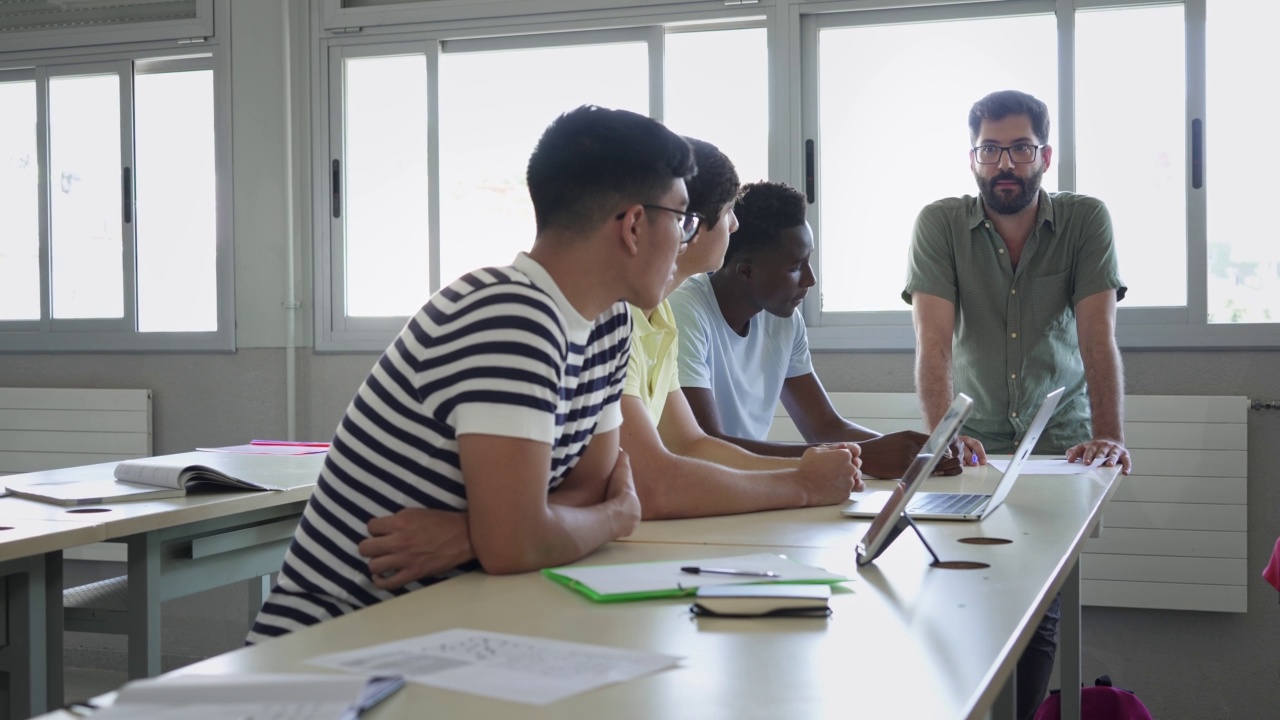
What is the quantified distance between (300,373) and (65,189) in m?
1.26

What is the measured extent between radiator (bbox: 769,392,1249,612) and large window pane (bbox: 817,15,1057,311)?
86 cm

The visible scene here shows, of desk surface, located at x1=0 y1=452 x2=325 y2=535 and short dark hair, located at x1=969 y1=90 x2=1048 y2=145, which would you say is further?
short dark hair, located at x1=969 y1=90 x2=1048 y2=145

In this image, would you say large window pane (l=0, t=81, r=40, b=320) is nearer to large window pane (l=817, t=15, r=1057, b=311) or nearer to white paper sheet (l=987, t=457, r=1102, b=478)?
large window pane (l=817, t=15, r=1057, b=311)

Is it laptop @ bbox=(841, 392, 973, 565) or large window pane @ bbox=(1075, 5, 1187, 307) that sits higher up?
large window pane @ bbox=(1075, 5, 1187, 307)

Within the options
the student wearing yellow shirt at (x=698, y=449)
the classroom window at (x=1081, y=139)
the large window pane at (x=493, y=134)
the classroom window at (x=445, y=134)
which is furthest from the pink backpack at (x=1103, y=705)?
the large window pane at (x=493, y=134)

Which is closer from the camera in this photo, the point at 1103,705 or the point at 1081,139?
the point at 1103,705

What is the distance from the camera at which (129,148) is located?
14.7 feet

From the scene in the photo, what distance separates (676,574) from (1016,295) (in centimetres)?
176

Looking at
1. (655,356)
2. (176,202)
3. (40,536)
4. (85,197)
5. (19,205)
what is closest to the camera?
(40,536)

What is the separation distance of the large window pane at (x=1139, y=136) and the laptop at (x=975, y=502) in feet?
6.11

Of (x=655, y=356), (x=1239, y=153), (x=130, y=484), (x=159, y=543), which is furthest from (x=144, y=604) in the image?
(x=1239, y=153)

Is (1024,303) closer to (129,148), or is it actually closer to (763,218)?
(763,218)

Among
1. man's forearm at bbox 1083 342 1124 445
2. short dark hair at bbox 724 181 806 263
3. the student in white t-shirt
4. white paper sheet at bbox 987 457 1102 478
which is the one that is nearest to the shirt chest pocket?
man's forearm at bbox 1083 342 1124 445

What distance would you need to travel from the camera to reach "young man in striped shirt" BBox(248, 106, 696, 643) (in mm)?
1342
